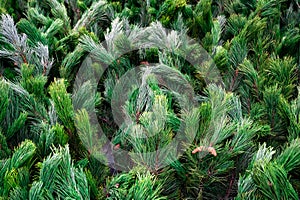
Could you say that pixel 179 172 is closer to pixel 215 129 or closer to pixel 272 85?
pixel 215 129

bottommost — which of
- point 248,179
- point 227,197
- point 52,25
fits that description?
point 227,197

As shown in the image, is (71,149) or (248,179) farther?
(71,149)

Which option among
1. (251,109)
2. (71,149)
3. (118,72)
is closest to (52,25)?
(118,72)

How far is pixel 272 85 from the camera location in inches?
41.9

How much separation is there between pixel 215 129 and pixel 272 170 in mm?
172

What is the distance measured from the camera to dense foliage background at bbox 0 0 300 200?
754mm

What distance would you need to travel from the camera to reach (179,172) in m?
0.87

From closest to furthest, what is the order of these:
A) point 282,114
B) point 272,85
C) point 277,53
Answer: point 282,114
point 272,85
point 277,53

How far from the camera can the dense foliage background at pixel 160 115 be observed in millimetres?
754

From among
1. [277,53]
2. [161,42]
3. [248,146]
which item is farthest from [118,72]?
[277,53]

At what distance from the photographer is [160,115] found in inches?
31.6

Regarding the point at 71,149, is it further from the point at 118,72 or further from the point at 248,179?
the point at 248,179

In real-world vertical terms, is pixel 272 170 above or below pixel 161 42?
below

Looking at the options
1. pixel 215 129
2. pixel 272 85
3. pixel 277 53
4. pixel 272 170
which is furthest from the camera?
pixel 277 53
